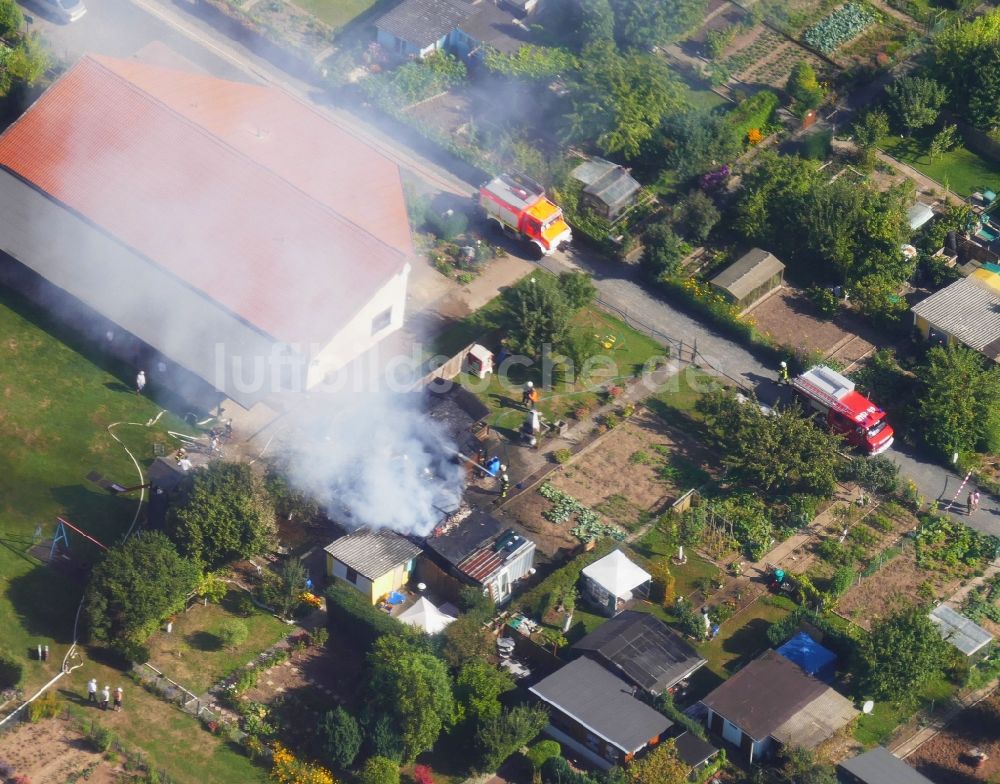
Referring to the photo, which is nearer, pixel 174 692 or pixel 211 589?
pixel 174 692

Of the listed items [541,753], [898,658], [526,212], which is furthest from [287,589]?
[526,212]

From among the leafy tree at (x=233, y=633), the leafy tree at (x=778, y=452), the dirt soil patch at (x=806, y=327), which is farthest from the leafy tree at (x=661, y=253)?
the leafy tree at (x=233, y=633)

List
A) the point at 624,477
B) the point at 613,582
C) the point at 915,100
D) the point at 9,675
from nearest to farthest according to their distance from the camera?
the point at 9,675, the point at 613,582, the point at 624,477, the point at 915,100

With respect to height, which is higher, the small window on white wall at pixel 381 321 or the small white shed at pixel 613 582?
the small window on white wall at pixel 381 321

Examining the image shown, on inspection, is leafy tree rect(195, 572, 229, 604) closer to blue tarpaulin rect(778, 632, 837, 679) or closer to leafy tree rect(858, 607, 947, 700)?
blue tarpaulin rect(778, 632, 837, 679)

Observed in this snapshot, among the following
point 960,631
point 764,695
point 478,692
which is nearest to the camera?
point 478,692

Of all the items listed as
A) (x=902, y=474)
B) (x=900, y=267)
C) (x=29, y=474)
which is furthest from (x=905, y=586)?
(x=29, y=474)

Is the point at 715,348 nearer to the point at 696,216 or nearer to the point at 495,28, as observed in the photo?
the point at 696,216

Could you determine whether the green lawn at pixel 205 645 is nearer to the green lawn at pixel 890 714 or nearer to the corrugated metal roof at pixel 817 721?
the corrugated metal roof at pixel 817 721
